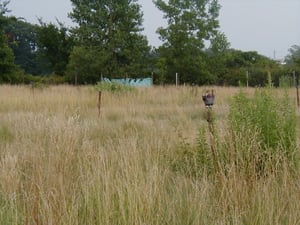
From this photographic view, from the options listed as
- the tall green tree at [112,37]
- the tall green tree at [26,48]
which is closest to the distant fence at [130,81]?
the tall green tree at [112,37]

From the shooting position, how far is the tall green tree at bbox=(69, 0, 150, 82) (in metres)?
23.9

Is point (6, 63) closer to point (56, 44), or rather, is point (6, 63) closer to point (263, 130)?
point (56, 44)

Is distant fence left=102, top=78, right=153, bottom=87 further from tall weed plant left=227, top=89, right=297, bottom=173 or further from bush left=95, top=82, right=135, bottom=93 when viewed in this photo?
tall weed plant left=227, top=89, right=297, bottom=173

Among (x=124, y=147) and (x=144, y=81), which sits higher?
(x=144, y=81)

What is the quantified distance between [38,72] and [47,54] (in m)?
13.2

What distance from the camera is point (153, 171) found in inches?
94.8

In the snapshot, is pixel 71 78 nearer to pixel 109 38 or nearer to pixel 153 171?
pixel 109 38

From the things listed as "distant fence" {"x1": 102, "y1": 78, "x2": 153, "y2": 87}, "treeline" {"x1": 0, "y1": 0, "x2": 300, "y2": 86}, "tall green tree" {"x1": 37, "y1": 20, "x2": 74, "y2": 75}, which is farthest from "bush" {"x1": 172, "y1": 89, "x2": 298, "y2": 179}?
"tall green tree" {"x1": 37, "y1": 20, "x2": 74, "y2": 75}

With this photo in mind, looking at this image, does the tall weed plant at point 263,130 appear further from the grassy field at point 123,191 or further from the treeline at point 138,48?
the treeline at point 138,48

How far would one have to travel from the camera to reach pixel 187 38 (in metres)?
23.7

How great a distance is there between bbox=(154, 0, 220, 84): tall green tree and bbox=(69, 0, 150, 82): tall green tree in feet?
6.26

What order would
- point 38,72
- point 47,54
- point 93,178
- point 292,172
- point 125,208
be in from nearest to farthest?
1. point 125,208
2. point 93,178
3. point 292,172
4. point 47,54
5. point 38,72

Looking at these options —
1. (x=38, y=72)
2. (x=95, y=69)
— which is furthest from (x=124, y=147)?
(x=38, y=72)

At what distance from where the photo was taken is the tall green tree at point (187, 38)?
2359 cm
